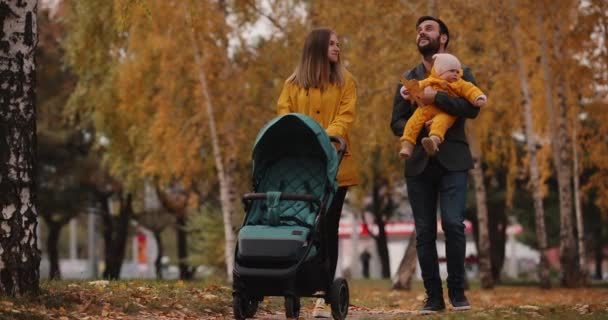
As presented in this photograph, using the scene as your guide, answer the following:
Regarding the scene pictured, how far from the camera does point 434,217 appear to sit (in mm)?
8414

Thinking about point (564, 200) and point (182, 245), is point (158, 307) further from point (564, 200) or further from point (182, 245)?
point (182, 245)

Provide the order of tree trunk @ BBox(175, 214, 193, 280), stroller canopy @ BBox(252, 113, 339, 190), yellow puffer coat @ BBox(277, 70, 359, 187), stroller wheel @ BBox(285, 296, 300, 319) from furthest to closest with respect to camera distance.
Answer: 1. tree trunk @ BBox(175, 214, 193, 280)
2. yellow puffer coat @ BBox(277, 70, 359, 187)
3. stroller wheel @ BBox(285, 296, 300, 319)
4. stroller canopy @ BBox(252, 113, 339, 190)

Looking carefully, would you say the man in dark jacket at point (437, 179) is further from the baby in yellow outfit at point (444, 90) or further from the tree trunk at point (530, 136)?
the tree trunk at point (530, 136)

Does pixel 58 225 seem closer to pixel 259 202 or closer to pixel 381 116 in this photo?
pixel 381 116

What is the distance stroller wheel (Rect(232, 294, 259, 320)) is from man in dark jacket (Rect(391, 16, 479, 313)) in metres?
1.52

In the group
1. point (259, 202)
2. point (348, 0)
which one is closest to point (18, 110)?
point (259, 202)

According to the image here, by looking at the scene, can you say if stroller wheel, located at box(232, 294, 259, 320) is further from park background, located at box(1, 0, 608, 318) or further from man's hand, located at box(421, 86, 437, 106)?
park background, located at box(1, 0, 608, 318)

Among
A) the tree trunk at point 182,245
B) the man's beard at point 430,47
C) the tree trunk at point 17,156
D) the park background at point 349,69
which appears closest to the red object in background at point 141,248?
the tree trunk at point 182,245

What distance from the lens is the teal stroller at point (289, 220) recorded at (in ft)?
23.3

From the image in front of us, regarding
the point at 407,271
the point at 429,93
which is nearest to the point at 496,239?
the point at 407,271

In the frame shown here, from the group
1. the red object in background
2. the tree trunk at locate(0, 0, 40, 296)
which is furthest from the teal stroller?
the red object in background

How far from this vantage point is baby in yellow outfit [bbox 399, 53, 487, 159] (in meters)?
7.99

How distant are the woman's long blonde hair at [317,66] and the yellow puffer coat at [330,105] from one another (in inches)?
1.9

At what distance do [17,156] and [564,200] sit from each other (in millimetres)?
14665
